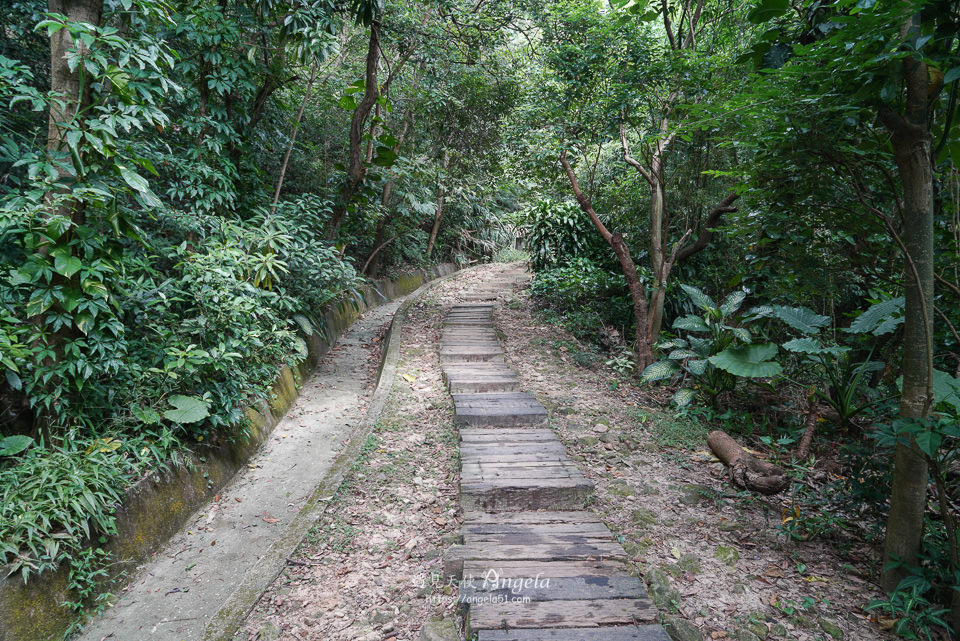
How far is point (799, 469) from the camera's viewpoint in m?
3.92

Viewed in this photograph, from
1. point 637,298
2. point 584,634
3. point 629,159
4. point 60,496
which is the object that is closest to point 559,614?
point 584,634

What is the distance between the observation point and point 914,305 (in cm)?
255

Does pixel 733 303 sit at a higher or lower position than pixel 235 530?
higher

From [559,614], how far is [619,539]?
39.0 inches

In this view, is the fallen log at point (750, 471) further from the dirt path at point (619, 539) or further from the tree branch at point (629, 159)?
the tree branch at point (629, 159)

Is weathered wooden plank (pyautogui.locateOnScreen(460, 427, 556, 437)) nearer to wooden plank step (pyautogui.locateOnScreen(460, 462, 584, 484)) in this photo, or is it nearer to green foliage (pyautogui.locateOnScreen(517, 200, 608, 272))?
wooden plank step (pyautogui.locateOnScreen(460, 462, 584, 484))

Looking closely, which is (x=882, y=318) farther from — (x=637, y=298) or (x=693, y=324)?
(x=637, y=298)

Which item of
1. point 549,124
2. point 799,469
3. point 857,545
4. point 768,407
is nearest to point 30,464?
point 857,545

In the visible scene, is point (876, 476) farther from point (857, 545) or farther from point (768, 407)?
point (768, 407)

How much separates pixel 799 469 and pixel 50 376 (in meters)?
5.29

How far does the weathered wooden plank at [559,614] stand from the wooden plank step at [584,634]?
0.03 m

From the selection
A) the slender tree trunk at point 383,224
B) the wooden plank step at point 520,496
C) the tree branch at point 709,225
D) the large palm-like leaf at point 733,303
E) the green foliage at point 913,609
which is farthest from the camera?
the slender tree trunk at point 383,224

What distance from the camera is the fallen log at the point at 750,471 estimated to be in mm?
3699

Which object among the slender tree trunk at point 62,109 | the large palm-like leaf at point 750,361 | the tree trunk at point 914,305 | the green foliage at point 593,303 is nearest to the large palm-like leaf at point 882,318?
the large palm-like leaf at point 750,361
